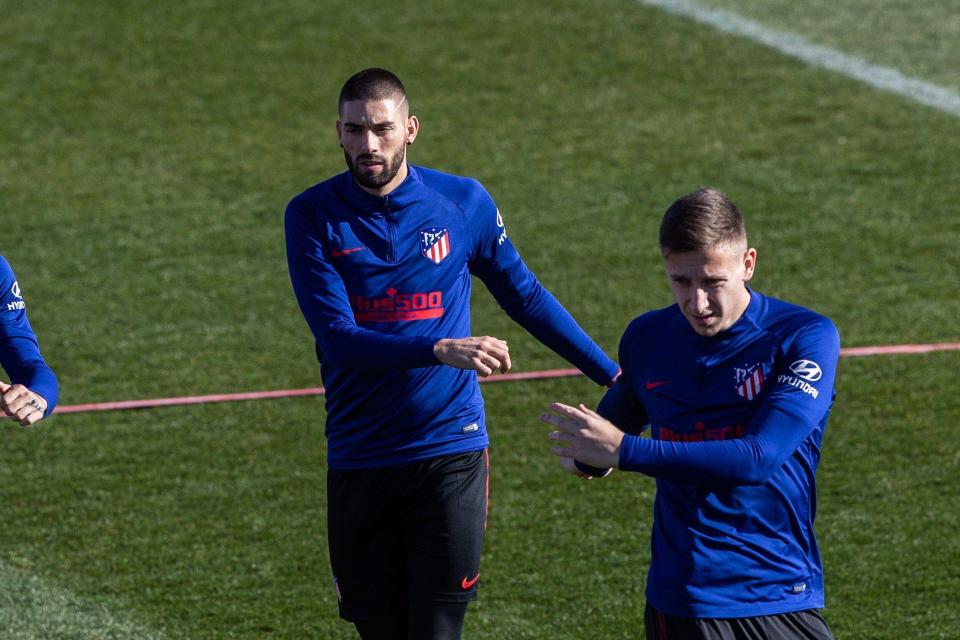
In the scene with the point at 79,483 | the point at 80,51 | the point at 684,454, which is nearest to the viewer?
the point at 684,454

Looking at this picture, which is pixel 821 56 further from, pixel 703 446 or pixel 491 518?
pixel 703 446

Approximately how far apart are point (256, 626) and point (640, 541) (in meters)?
1.93

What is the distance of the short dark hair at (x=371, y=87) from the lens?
557cm

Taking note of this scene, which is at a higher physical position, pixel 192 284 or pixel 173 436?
pixel 192 284

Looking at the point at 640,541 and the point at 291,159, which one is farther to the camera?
the point at 291,159

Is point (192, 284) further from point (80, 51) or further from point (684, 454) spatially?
point (684, 454)

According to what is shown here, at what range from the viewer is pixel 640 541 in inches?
316

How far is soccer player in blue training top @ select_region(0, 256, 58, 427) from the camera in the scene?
549 centimetres

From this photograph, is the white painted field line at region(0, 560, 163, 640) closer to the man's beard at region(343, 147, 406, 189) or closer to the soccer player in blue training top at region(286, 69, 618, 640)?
the soccer player in blue training top at region(286, 69, 618, 640)

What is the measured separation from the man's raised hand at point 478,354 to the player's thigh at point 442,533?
0.84 meters

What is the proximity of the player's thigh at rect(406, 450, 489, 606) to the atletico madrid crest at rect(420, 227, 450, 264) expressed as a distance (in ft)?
2.28

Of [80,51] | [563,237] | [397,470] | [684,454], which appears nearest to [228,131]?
[80,51]

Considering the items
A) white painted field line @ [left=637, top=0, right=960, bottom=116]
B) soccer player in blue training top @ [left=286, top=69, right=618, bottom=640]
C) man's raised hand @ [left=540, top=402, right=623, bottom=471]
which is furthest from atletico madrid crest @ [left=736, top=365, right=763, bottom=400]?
white painted field line @ [left=637, top=0, right=960, bottom=116]

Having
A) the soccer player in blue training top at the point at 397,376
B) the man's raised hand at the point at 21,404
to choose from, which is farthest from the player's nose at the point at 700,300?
the man's raised hand at the point at 21,404
